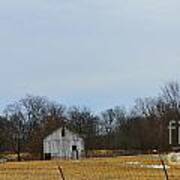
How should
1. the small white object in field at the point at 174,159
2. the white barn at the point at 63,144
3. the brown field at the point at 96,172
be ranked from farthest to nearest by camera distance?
the white barn at the point at 63,144 → the small white object in field at the point at 174,159 → the brown field at the point at 96,172

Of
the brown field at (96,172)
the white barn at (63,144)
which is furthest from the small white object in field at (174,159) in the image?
the white barn at (63,144)

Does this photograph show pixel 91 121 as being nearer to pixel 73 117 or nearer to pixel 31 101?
pixel 73 117

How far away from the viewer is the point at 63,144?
96.6 metres

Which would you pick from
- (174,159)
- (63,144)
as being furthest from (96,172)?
(63,144)

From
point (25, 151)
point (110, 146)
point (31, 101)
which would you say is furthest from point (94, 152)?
point (31, 101)

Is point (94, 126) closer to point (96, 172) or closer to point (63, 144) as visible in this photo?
point (63, 144)

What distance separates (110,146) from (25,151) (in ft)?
39.7

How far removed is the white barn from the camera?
311 ft

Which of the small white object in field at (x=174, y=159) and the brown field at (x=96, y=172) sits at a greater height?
the small white object in field at (x=174, y=159)

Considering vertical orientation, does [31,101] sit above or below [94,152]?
above

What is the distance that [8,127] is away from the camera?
10669cm

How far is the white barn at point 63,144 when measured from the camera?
9481 centimetres

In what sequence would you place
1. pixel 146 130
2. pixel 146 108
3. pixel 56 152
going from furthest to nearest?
pixel 146 108 → pixel 146 130 → pixel 56 152

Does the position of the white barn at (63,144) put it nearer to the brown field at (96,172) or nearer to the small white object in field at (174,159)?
the small white object in field at (174,159)
